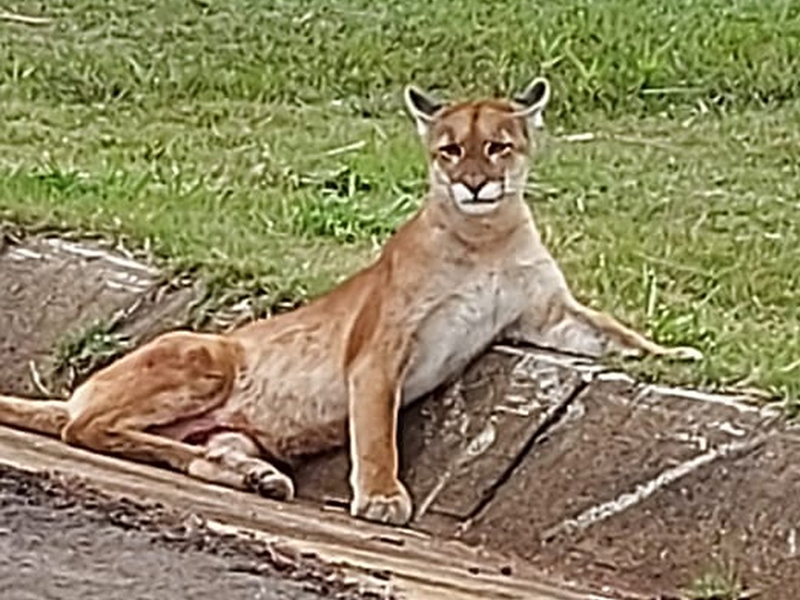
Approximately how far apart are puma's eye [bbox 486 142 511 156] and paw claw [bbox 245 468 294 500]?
3.06 ft

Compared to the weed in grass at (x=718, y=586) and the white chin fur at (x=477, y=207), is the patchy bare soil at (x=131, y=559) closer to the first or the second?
the weed in grass at (x=718, y=586)

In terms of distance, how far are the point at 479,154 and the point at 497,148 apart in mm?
46

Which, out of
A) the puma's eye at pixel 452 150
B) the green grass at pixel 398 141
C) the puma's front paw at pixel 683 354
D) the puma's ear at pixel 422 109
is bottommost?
the green grass at pixel 398 141

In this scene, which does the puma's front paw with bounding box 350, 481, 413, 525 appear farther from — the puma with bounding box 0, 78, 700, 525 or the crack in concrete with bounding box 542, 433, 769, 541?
the crack in concrete with bounding box 542, 433, 769, 541

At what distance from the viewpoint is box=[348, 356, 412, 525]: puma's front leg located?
6359mm

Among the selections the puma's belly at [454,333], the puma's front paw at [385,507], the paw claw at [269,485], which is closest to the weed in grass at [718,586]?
the puma's front paw at [385,507]

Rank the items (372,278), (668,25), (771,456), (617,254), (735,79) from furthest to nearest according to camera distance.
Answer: (668,25) → (735,79) → (617,254) → (372,278) → (771,456)

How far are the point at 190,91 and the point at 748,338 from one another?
458cm

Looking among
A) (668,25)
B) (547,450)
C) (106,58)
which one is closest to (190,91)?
(106,58)

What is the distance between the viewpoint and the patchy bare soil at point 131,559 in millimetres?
4500

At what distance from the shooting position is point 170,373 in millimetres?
6914

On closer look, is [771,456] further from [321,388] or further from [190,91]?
[190,91]

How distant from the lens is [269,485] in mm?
6555

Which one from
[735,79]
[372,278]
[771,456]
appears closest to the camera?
[771,456]
